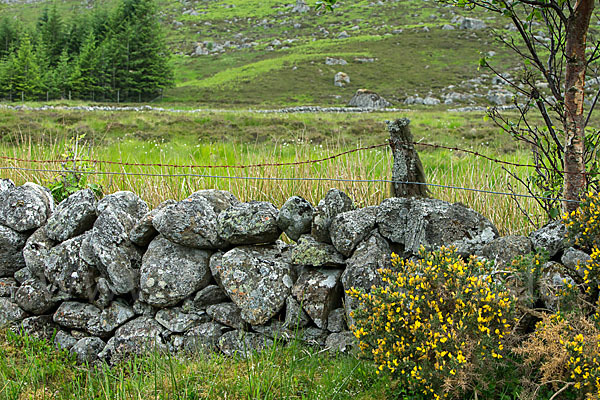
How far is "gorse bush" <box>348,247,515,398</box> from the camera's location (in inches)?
104

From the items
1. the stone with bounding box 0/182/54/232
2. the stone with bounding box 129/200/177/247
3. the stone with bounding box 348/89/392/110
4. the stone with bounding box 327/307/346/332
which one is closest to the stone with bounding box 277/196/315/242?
the stone with bounding box 327/307/346/332

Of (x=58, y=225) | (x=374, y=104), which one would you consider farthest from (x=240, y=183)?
(x=374, y=104)

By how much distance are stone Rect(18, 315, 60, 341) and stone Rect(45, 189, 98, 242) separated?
2.53 feet

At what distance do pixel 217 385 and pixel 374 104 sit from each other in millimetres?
46787

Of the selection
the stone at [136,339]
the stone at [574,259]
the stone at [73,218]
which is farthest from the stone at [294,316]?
the stone at [73,218]

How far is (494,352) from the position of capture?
2676 mm

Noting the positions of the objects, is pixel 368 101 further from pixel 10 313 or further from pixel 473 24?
pixel 473 24

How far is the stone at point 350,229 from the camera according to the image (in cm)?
385

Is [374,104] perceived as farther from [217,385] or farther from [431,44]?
[217,385]

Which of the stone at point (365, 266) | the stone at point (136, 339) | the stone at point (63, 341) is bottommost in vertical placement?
the stone at point (63, 341)

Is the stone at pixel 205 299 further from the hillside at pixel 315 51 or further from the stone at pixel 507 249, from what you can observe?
the hillside at pixel 315 51

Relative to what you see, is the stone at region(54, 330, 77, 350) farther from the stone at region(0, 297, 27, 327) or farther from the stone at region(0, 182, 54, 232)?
the stone at region(0, 182, 54, 232)

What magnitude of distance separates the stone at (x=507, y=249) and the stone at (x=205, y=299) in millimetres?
2248

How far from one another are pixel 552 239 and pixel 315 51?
82.1m
